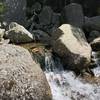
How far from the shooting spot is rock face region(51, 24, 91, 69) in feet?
32.5

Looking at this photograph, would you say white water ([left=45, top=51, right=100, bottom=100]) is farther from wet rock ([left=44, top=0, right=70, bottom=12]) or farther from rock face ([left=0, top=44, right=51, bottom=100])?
wet rock ([left=44, top=0, right=70, bottom=12])

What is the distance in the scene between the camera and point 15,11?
1441cm

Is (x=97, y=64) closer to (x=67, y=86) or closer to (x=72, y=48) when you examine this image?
(x=72, y=48)

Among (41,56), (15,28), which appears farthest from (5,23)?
(41,56)

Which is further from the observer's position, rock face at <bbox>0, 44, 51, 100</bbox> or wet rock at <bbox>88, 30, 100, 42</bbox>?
wet rock at <bbox>88, 30, 100, 42</bbox>

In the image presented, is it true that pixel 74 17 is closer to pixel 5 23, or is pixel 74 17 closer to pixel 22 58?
pixel 5 23

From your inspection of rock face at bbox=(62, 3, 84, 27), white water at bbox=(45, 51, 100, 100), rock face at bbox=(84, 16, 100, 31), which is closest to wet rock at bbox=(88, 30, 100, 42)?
rock face at bbox=(84, 16, 100, 31)

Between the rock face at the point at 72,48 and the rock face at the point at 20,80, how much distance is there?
3.76 metres

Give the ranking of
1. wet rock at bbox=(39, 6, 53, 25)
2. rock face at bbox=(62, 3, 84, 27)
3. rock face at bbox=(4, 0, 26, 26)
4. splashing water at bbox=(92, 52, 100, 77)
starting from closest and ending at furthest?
splashing water at bbox=(92, 52, 100, 77) → rock face at bbox=(4, 0, 26, 26) → rock face at bbox=(62, 3, 84, 27) → wet rock at bbox=(39, 6, 53, 25)

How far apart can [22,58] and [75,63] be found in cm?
381

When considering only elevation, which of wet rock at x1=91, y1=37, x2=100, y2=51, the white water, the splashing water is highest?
wet rock at x1=91, y1=37, x2=100, y2=51

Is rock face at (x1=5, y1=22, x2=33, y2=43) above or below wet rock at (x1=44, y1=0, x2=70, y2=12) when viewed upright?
below

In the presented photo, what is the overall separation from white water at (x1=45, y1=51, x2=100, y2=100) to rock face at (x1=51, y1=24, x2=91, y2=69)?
358 millimetres

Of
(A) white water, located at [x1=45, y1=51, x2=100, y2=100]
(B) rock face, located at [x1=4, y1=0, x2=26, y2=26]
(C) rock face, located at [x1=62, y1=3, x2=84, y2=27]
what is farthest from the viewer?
(C) rock face, located at [x1=62, y1=3, x2=84, y2=27]
